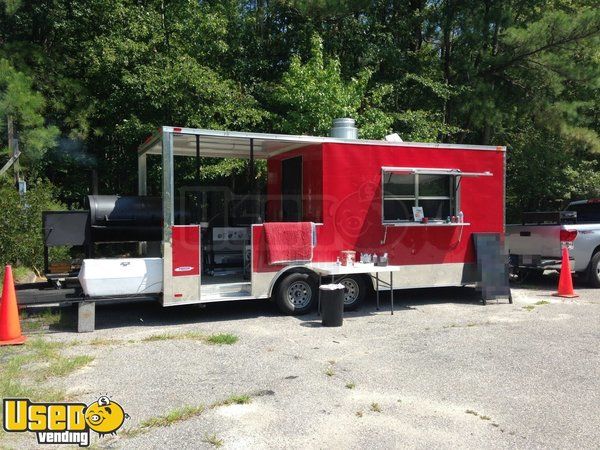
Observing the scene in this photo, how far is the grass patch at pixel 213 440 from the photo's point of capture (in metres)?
3.83

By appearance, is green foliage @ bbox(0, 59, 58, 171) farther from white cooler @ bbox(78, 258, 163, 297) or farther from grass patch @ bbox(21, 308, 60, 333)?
white cooler @ bbox(78, 258, 163, 297)

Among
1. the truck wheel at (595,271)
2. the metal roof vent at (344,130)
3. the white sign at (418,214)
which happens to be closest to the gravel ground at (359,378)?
the white sign at (418,214)

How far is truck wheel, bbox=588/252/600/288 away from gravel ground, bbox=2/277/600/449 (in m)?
3.00

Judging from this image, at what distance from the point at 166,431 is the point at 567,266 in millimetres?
8888

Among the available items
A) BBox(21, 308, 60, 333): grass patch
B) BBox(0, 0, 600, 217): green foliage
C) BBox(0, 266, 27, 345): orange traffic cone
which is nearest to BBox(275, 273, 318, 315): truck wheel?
BBox(21, 308, 60, 333): grass patch

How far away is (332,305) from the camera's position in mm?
7605

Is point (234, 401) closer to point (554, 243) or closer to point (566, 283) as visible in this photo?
point (566, 283)

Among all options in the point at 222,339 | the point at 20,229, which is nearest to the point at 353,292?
Result: the point at 222,339

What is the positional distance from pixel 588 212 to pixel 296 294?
7.88 metres

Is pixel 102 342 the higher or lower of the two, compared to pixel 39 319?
lower

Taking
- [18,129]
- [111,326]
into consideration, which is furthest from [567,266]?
[18,129]

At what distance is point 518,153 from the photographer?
19.2 metres

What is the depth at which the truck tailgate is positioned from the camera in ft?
35.8

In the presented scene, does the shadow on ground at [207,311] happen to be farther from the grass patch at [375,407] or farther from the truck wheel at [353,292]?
the grass patch at [375,407]
